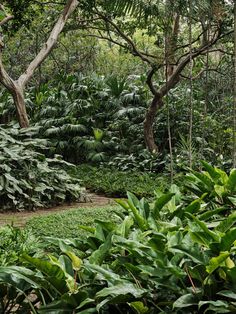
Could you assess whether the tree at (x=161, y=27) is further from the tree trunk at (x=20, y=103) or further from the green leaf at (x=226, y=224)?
the green leaf at (x=226, y=224)

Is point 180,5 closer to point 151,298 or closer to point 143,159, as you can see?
point 143,159

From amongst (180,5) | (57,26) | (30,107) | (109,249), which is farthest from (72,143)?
(109,249)

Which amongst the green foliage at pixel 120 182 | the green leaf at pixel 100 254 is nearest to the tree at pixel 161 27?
the green foliage at pixel 120 182

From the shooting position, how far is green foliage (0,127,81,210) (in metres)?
6.71

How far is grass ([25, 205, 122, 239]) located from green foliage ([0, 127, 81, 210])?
0.79 metres

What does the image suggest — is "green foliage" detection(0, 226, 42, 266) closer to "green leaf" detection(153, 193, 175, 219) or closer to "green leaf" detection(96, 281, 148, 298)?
"green leaf" detection(153, 193, 175, 219)

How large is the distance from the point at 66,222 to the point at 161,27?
5504mm

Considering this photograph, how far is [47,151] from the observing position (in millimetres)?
12664

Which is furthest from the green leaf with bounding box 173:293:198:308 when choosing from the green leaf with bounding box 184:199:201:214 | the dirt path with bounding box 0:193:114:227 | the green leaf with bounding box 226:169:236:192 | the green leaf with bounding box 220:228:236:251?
the dirt path with bounding box 0:193:114:227

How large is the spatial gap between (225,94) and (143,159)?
3244 millimetres

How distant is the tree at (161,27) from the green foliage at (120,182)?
5.65ft

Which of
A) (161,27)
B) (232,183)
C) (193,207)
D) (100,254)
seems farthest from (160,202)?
(161,27)

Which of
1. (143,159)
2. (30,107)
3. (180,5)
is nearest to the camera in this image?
(180,5)

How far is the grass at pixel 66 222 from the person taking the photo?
16.7ft
